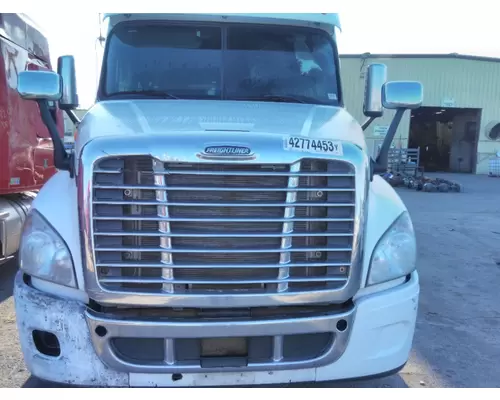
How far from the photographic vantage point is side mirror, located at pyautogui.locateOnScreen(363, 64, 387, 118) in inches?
163

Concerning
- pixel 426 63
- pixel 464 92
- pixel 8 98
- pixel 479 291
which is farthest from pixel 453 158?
pixel 8 98


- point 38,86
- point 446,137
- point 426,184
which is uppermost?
point 38,86

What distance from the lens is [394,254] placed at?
279cm

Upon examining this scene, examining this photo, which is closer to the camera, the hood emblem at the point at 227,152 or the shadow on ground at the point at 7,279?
the hood emblem at the point at 227,152

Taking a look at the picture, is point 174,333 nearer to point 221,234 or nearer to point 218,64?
point 221,234

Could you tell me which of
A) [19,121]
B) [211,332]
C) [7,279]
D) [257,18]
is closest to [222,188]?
[211,332]

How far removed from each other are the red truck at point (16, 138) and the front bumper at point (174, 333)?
3.07m

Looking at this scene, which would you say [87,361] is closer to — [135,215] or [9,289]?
[135,215]

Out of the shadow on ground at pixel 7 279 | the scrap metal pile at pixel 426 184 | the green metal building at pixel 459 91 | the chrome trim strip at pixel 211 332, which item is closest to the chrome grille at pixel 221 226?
the chrome trim strip at pixel 211 332

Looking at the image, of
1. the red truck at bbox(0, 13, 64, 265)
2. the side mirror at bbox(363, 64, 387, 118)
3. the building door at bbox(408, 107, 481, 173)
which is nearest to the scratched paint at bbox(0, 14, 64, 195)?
the red truck at bbox(0, 13, 64, 265)

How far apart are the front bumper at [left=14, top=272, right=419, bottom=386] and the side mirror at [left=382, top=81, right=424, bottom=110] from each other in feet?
4.73

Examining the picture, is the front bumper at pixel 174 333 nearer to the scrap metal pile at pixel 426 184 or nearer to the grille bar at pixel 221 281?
the grille bar at pixel 221 281

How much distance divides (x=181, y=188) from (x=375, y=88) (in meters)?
2.40

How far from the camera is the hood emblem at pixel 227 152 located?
8.05ft
